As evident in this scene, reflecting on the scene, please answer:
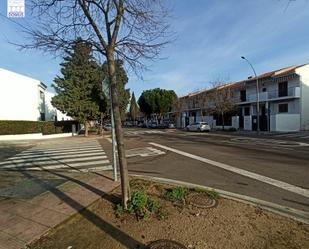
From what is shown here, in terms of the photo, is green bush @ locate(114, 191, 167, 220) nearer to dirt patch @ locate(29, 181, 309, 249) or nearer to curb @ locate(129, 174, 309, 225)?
dirt patch @ locate(29, 181, 309, 249)

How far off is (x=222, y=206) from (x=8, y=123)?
28355mm

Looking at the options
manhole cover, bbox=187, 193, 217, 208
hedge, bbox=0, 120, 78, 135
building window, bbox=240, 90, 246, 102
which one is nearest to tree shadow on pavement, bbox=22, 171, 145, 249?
manhole cover, bbox=187, 193, 217, 208

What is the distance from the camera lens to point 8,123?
29.3m

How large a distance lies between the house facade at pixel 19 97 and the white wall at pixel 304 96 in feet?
110

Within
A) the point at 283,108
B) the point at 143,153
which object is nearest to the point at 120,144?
the point at 143,153

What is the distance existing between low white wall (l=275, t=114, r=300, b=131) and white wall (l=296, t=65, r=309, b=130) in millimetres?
576

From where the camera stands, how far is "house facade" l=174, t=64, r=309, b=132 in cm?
3619

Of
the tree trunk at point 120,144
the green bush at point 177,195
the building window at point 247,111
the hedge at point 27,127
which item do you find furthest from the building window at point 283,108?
the tree trunk at point 120,144

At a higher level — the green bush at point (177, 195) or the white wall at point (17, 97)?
the white wall at point (17, 97)

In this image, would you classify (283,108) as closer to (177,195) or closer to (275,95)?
(275,95)

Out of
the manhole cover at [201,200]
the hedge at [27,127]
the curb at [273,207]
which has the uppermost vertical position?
the hedge at [27,127]

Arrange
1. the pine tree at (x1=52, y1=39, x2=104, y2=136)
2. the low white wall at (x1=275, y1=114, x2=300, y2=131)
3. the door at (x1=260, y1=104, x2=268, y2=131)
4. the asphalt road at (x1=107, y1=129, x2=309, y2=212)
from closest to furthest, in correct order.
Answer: the asphalt road at (x1=107, y1=129, x2=309, y2=212), the pine tree at (x1=52, y1=39, x2=104, y2=136), the low white wall at (x1=275, y1=114, x2=300, y2=131), the door at (x1=260, y1=104, x2=268, y2=131)

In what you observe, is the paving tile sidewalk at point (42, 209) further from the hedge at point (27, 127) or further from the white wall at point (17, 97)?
the white wall at point (17, 97)

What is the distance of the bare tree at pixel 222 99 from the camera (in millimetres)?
44250
